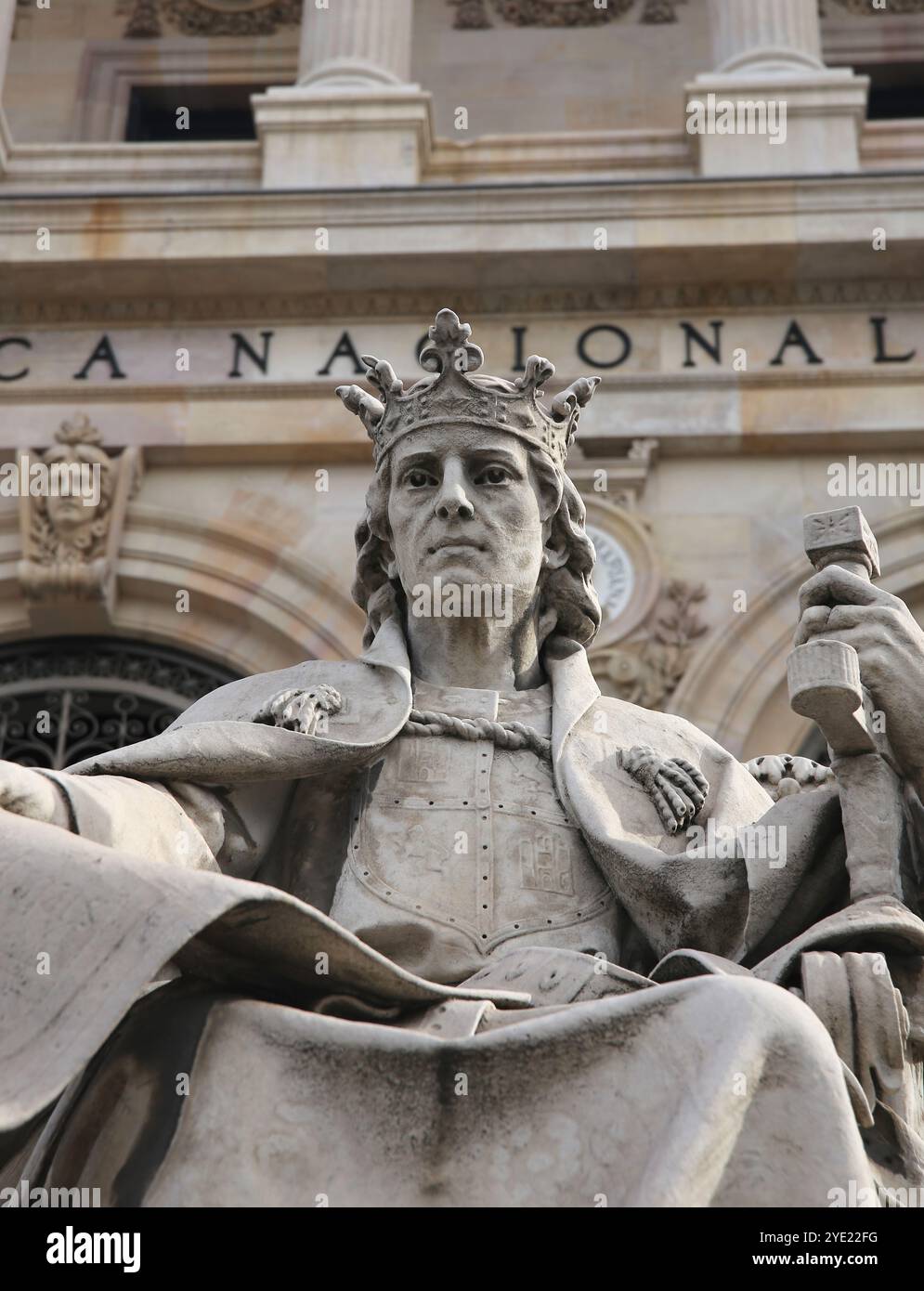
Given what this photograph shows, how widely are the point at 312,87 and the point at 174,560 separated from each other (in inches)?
132

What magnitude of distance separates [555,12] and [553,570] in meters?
13.3

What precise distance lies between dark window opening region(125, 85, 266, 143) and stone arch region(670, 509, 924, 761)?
7024 mm

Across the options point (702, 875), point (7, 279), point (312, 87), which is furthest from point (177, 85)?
point (702, 875)

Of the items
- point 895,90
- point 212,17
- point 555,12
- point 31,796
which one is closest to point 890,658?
point 31,796

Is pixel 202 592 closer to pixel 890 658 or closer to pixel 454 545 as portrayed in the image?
pixel 454 545

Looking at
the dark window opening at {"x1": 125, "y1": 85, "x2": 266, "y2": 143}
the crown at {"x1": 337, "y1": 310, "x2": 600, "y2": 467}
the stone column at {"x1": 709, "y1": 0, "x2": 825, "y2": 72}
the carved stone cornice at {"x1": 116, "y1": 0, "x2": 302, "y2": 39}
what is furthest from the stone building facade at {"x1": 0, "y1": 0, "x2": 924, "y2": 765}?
the crown at {"x1": 337, "y1": 310, "x2": 600, "y2": 467}

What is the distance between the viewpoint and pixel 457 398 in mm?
5973

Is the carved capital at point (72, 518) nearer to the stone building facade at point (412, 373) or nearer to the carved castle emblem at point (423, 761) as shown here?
the stone building facade at point (412, 373)

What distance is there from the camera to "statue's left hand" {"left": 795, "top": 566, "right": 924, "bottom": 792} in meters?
5.14

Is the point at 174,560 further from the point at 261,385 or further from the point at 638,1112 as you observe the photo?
the point at 638,1112

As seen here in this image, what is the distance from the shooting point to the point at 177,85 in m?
19.0

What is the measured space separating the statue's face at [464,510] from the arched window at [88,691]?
7682mm

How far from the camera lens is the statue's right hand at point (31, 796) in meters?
4.85

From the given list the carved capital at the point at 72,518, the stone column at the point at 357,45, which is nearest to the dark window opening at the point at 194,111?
the stone column at the point at 357,45
